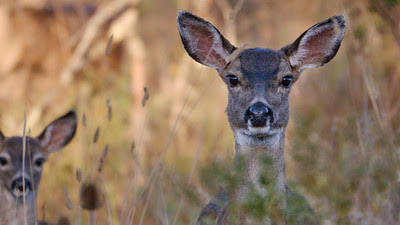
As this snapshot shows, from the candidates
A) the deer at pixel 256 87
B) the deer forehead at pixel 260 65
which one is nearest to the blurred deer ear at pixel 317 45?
the deer at pixel 256 87

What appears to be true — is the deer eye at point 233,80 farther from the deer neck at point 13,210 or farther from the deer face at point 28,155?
the deer neck at point 13,210

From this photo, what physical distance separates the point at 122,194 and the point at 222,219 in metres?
4.35

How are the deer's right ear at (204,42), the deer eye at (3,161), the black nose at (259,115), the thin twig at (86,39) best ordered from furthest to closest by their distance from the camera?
the thin twig at (86,39) → the deer eye at (3,161) → the deer's right ear at (204,42) → the black nose at (259,115)

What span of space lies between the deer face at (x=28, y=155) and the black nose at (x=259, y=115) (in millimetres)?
1990

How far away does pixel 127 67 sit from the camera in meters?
10.3

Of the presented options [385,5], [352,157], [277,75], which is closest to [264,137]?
[277,75]

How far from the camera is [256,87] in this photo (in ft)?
15.9

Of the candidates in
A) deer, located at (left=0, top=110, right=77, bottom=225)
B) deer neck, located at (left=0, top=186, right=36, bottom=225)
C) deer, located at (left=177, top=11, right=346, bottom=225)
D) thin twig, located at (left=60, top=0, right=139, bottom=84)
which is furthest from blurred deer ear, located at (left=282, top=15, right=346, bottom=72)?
thin twig, located at (left=60, top=0, right=139, bottom=84)

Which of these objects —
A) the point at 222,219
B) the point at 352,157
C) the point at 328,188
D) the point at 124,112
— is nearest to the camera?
the point at 222,219

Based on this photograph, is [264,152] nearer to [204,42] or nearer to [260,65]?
[260,65]

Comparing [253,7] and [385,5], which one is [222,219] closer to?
[385,5]

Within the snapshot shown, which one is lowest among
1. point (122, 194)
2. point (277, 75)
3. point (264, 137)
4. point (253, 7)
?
point (122, 194)

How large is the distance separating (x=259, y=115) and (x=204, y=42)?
3.07 ft

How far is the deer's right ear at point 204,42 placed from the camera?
5.16 m
